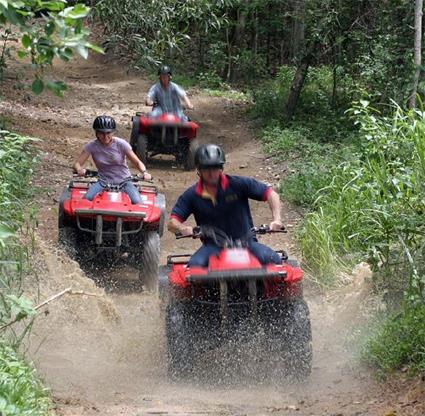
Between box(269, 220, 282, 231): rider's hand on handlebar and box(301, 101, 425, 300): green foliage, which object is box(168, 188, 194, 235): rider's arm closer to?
box(269, 220, 282, 231): rider's hand on handlebar

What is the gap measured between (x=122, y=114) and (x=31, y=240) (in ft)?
34.1

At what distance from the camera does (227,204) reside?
6.57 metres

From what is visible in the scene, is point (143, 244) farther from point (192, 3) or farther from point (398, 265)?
point (192, 3)


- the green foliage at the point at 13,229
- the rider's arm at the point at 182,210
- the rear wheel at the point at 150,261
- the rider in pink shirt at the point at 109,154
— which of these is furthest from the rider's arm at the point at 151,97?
the rider's arm at the point at 182,210

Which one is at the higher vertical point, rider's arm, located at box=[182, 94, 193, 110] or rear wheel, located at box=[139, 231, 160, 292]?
rear wheel, located at box=[139, 231, 160, 292]

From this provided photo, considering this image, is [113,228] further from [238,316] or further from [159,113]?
[159,113]

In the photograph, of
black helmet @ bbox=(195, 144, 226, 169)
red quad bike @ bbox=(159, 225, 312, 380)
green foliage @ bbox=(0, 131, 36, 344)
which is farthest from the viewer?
black helmet @ bbox=(195, 144, 226, 169)

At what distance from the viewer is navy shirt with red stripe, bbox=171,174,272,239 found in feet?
21.5

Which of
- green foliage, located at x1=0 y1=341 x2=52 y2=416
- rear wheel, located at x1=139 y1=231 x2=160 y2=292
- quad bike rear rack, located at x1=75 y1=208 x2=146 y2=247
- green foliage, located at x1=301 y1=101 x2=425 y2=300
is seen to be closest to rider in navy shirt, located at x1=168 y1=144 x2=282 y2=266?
green foliage, located at x1=301 y1=101 x2=425 y2=300

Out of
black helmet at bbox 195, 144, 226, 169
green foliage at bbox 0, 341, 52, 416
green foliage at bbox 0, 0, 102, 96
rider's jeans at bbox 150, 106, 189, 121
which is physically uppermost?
green foliage at bbox 0, 0, 102, 96

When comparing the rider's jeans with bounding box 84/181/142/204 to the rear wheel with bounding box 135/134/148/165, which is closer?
the rider's jeans with bounding box 84/181/142/204

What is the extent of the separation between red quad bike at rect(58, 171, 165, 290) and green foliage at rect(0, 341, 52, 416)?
319 cm

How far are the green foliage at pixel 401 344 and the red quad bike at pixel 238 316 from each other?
47cm

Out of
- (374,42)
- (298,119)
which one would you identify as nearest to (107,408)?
(374,42)
